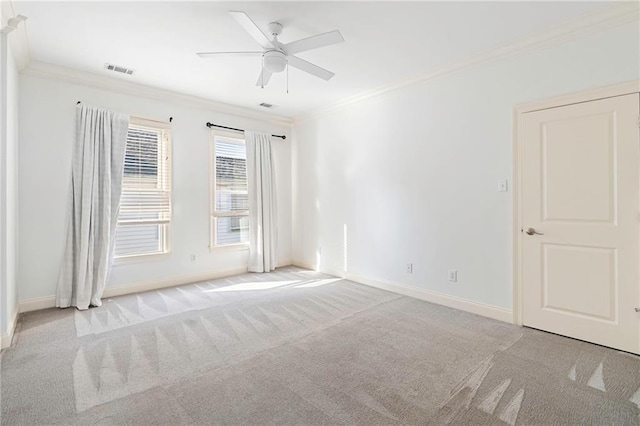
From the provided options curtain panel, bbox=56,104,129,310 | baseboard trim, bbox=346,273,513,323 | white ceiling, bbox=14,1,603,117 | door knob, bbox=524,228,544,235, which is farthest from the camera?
curtain panel, bbox=56,104,129,310

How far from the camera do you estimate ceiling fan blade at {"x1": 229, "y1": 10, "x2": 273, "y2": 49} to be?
7.17 ft

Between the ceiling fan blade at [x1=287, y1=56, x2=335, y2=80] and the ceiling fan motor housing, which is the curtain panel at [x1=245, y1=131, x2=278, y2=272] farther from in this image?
the ceiling fan motor housing

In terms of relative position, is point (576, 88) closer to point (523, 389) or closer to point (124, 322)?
point (523, 389)

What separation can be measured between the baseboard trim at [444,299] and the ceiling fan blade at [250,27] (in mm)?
3187

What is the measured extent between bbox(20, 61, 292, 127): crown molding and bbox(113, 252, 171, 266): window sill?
2.17 m

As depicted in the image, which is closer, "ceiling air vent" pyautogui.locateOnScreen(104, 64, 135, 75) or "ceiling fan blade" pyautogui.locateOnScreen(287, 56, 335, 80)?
"ceiling fan blade" pyautogui.locateOnScreen(287, 56, 335, 80)

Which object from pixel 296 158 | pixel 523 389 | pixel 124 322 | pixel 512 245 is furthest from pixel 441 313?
pixel 296 158

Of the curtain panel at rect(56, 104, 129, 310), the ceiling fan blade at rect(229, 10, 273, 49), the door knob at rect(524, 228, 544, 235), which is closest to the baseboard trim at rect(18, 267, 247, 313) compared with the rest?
the curtain panel at rect(56, 104, 129, 310)

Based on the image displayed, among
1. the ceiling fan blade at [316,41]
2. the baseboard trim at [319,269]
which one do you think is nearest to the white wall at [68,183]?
the baseboard trim at [319,269]

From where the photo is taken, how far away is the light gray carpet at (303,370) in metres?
1.81

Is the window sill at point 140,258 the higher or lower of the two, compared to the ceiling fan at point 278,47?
lower

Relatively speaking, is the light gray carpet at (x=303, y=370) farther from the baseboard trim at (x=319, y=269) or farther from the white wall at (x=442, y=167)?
the baseboard trim at (x=319, y=269)

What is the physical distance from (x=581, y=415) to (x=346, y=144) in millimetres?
3973

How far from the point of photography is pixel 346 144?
4891 mm
